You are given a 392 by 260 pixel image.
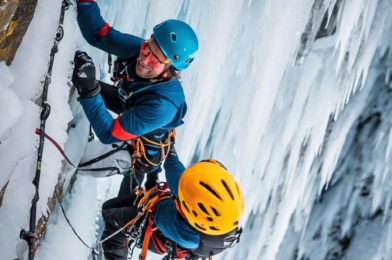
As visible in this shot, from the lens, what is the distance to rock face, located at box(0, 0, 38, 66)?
103cm

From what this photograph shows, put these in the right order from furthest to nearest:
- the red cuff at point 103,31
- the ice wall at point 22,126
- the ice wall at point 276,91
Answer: the ice wall at point 276,91, the red cuff at point 103,31, the ice wall at point 22,126

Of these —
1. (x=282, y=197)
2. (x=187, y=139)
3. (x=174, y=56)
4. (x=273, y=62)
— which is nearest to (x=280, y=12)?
(x=273, y=62)

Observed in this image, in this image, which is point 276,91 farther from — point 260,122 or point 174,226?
point 174,226

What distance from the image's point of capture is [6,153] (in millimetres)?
1171

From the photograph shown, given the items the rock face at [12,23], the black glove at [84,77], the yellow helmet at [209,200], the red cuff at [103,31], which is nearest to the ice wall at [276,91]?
the red cuff at [103,31]

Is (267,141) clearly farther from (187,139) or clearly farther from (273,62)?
Answer: (273,62)

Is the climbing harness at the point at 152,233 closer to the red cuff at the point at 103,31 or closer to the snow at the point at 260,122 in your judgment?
the snow at the point at 260,122

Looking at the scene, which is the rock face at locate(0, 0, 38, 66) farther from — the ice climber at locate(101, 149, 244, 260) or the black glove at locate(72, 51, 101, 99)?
the ice climber at locate(101, 149, 244, 260)

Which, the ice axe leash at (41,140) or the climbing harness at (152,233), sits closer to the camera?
the ice axe leash at (41,140)

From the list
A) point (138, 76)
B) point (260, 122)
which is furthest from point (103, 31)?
point (260, 122)

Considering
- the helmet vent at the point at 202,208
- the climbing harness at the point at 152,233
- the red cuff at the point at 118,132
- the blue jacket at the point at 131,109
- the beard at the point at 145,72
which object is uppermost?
the beard at the point at 145,72

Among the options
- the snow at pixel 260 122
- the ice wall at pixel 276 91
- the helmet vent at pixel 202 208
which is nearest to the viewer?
the snow at pixel 260 122

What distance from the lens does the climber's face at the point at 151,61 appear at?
63.5 inches

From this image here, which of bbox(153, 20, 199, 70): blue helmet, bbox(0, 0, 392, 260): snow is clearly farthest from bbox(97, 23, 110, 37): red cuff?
bbox(153, 20, 199, 70): blue helmet
